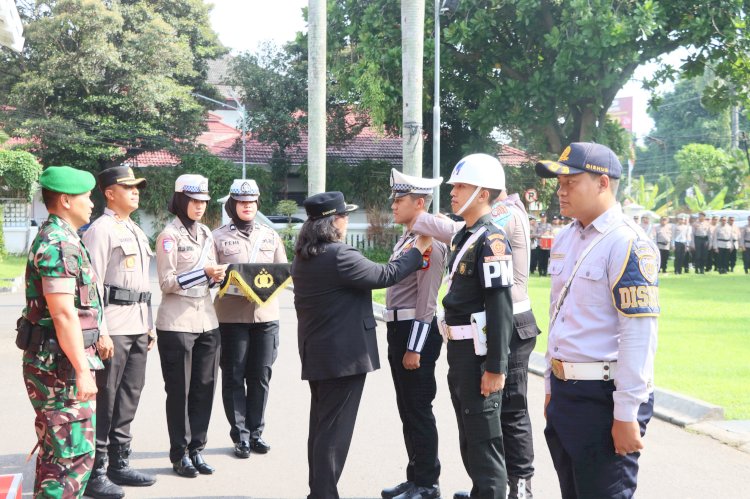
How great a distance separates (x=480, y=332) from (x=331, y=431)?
1.08 metres

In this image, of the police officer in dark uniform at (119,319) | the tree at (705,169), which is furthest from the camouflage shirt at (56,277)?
the tree at (705,169)

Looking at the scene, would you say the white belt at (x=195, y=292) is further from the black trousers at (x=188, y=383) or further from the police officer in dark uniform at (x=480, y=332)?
the police officer in dark uniform at (x=480, y=332)

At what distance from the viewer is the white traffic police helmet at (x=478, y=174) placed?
4.54 meters

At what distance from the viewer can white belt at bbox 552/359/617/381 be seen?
11.2ft

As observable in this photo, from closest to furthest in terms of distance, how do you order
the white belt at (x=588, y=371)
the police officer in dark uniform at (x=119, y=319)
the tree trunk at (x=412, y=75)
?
1. the white belt at (x=588, y=371)
2. the police officer in dark uniform at (x=119, y=319)
3. the tree trunk at (x=412, y=75)

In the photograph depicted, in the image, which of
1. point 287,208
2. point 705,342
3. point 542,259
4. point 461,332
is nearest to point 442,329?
point 461,332

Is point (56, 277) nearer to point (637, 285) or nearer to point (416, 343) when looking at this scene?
point (416, 343)

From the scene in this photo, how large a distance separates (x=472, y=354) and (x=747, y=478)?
8.28ft

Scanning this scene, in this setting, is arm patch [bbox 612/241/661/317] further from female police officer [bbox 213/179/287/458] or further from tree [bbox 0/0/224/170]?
tree [bbox 0/0/224/170]

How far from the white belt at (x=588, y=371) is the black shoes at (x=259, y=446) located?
130 inches

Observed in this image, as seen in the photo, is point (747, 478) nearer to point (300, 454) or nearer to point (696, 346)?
point (300, 454)

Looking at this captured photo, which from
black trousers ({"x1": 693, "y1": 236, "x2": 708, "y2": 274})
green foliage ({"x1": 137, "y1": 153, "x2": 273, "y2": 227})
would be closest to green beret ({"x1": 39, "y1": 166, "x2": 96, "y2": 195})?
black trousers ({"x1": 693, "y1": 236, "x2": 708, "y2": 274})

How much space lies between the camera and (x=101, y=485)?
5.26 meters

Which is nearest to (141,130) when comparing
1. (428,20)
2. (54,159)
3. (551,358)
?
(54,159)
